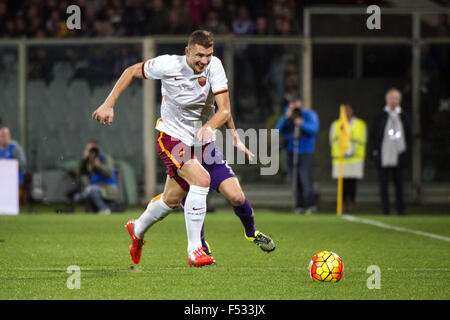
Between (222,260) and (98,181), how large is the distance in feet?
23.4

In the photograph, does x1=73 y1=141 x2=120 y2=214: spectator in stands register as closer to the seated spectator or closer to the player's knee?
the seated spectator

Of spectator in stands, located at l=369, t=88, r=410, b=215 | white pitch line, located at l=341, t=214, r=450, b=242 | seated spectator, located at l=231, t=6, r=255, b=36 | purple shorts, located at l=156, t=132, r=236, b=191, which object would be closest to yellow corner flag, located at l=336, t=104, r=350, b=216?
spectator in stands, located at l=369, t=88, r=410, b=215

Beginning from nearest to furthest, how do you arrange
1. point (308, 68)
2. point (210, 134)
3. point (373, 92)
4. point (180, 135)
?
point (210, 134) → point (180, 135) → point (308, 68) → point (373, 92)

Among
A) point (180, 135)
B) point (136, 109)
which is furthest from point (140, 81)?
point (180, 135)

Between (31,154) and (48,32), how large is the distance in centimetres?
246

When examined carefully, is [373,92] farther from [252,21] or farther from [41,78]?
[41,78]

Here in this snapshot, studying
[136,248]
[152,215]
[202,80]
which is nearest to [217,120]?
[202,80]

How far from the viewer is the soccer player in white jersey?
7.46 m

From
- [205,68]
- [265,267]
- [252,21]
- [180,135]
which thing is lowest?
→ [265,267]

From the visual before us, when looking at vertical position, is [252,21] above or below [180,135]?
above

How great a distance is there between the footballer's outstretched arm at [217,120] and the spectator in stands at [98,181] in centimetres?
782

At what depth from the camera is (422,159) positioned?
18734 millimetres

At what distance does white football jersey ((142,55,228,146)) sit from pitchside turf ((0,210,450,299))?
1187 millimetres

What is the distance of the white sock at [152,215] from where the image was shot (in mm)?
7902
